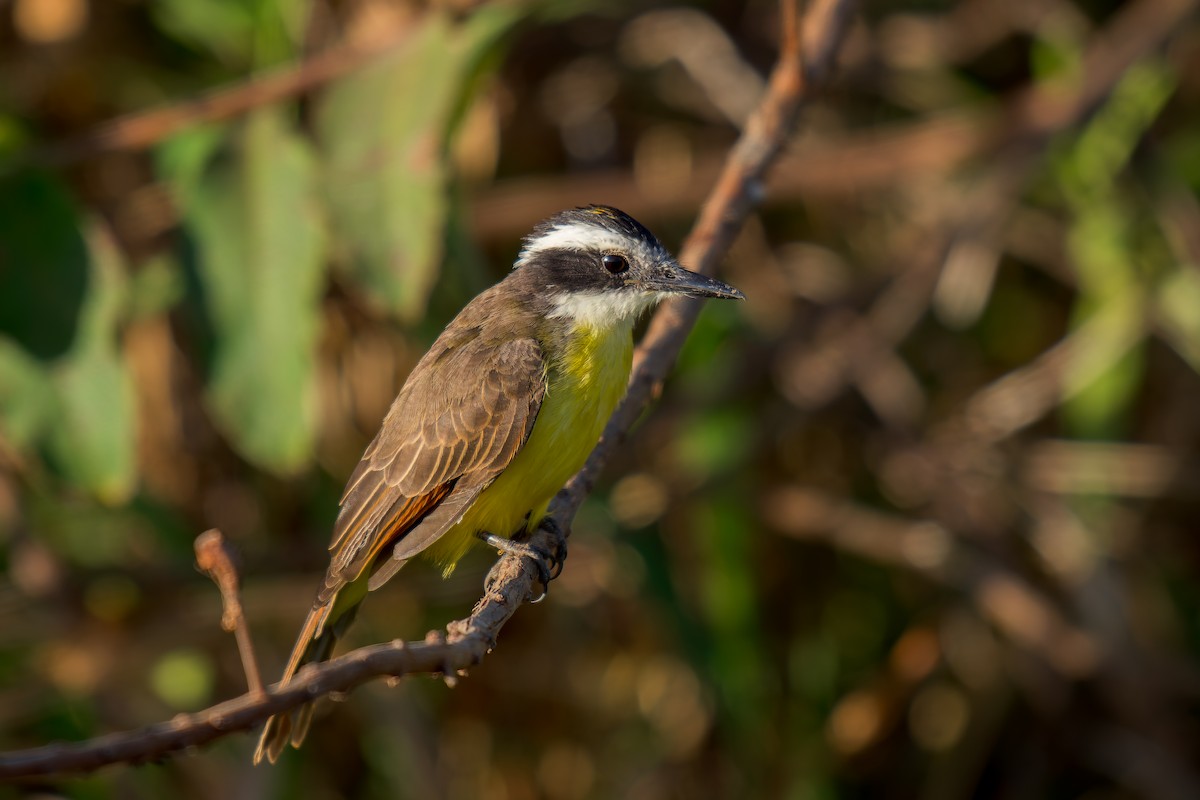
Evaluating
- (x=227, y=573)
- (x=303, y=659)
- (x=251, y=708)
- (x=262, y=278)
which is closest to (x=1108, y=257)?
(x=262, y=278)

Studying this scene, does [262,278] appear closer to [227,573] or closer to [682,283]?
[682,283]

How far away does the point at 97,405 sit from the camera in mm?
4043

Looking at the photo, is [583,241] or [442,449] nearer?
[442,449]

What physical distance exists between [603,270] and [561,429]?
0.59 metres

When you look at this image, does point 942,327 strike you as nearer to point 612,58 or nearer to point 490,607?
point 612,58

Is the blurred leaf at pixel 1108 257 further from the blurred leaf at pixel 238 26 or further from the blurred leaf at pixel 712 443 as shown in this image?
the blurred leaf at pixel 238 26

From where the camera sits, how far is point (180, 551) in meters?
5.02

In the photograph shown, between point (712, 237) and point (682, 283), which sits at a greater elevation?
point (712, 237)

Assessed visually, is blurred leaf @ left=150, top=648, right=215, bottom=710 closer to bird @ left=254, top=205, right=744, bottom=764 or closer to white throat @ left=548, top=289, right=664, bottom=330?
bird @ left=254, top=205, right=744, bottom=764

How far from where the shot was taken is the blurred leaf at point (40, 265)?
4051mm

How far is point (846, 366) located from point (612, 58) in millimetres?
1610

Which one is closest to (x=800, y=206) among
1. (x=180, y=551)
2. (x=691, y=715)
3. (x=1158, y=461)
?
(x=1158, y=461)

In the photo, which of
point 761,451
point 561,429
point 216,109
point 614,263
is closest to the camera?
point 561,429

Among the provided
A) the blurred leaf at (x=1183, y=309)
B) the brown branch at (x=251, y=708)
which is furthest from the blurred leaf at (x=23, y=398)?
the blurred leaf at (x=1183, y=309)
